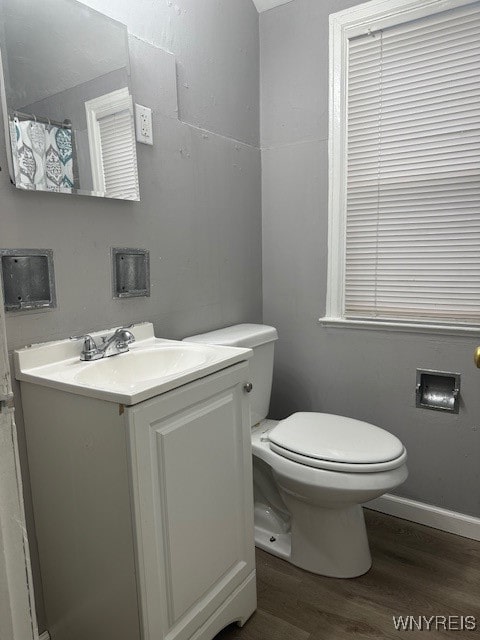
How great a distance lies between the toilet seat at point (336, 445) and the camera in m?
1.38

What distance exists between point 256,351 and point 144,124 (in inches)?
A: 35.7

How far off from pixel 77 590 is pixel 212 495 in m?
0.42

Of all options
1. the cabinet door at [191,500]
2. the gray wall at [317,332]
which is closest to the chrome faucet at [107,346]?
the cabinet door at [191,500]

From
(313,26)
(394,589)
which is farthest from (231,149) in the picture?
(394,589)

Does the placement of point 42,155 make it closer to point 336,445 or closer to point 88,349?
point 88,349

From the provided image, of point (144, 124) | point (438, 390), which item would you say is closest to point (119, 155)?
point (144, 124)

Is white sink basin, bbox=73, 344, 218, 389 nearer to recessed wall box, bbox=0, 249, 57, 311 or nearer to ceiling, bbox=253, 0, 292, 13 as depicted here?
recessed wall box, bbox=0, 249, 57, 311

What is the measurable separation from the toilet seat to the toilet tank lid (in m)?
0.33

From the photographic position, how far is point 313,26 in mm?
1832

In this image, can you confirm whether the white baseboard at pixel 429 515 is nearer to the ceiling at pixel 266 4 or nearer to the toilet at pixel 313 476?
the toilet at pixel 313 476

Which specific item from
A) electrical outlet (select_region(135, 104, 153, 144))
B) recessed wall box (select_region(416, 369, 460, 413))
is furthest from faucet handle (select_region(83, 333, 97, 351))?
recessed wall box (select_region(416, 369, 460, 413))

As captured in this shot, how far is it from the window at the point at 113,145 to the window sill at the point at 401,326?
1.01 meters

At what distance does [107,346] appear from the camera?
1.29 metres

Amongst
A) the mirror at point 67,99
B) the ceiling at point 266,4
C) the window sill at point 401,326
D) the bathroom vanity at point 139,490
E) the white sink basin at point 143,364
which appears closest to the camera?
the bathroom vanity at point 139,490
